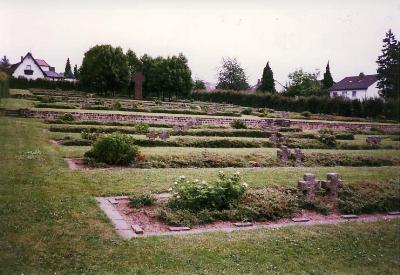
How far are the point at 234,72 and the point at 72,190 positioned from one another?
83835mm

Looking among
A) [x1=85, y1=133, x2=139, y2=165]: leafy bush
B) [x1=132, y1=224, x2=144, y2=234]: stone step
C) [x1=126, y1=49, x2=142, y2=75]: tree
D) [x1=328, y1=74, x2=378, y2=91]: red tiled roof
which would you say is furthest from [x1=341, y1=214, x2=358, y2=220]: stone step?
[x1=126, y1=49, x2=142, y2=75]: tree

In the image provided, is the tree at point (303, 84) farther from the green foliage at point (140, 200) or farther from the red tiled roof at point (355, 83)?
the green foliage at point (140, 200)

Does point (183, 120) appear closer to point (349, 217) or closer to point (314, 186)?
point (314, 186)

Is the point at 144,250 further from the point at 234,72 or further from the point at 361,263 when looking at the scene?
the point at 234,72

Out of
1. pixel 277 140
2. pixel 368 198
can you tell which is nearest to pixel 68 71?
pixel 277 140

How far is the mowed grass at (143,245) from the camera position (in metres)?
6.17

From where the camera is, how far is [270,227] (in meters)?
8.34

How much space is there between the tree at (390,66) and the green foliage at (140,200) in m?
5.69

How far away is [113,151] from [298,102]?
140 feet

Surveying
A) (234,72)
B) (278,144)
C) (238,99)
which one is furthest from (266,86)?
(278,144)

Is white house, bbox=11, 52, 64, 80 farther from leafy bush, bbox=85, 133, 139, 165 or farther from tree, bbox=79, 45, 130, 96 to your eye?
leafy bush, bbox=85, 133, 139, 165

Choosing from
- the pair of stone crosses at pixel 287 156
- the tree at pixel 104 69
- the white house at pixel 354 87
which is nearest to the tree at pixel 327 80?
the white house at pixel 354 87

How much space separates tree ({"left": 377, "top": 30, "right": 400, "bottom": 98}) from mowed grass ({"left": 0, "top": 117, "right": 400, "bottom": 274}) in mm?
3014

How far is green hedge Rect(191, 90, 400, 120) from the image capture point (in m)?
39.7
